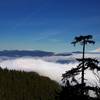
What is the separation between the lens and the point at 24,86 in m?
166

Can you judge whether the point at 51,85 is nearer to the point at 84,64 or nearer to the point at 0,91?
the point at 0,91

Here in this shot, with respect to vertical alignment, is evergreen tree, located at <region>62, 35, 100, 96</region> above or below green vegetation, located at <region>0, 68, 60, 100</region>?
above

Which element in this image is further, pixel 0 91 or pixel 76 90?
pixel 0 91

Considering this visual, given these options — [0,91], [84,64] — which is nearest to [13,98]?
[0,91]

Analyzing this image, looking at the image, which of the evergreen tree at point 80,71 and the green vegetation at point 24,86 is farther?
the green vegetation at point 24,86

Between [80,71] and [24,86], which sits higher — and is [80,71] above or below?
above

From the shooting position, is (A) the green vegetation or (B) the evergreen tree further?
(A) the green vegetation

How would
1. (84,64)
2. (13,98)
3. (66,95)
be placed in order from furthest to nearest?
(13,98), (84,64), (66,95)

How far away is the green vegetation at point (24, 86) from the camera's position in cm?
14100

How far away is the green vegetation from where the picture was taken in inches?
5551

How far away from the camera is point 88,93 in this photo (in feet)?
80.0

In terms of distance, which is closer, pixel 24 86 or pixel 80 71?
pixel 80 71

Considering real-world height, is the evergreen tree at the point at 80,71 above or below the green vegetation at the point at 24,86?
above

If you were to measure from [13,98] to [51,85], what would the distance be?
37373 mm
